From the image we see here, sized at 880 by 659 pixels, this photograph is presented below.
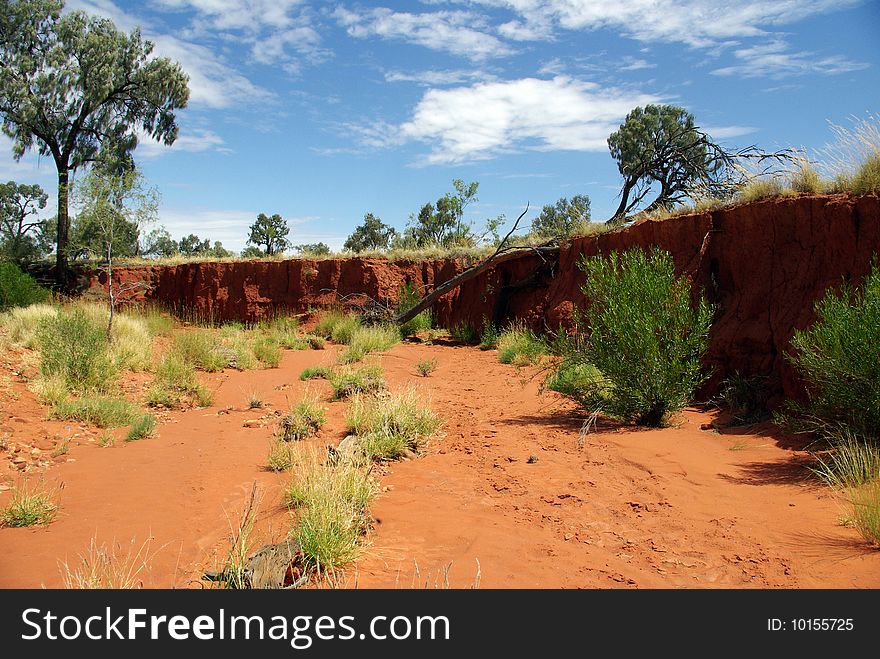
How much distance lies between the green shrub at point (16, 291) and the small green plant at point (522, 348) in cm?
1404

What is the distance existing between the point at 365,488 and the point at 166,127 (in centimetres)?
2652

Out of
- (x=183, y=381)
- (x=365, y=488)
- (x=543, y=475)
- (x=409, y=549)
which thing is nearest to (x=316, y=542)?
(x=409, y=549)

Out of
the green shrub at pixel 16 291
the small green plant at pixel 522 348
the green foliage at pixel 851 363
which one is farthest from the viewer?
the green shrub at pixel 16 291

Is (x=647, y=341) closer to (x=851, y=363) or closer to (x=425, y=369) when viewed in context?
(x=851, y=363)

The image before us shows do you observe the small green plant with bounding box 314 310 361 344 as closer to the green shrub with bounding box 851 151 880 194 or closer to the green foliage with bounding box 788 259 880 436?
the green shrub with bounding box 851 151 880 194

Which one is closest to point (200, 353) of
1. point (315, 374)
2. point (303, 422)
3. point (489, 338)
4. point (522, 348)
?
point (315, 374)

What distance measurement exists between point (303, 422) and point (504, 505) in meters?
3.65

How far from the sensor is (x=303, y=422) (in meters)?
7.88

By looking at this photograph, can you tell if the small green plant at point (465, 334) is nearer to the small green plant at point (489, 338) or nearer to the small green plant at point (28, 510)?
the small green plant at point (489, 338)

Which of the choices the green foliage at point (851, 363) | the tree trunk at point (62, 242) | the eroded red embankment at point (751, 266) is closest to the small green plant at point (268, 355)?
the eroded red embankment at point (751, 266)

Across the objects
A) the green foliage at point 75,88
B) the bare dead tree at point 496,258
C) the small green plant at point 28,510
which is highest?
the green foliage at point 75,88

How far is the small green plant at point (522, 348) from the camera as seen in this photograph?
13102 mm

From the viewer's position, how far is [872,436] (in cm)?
532
